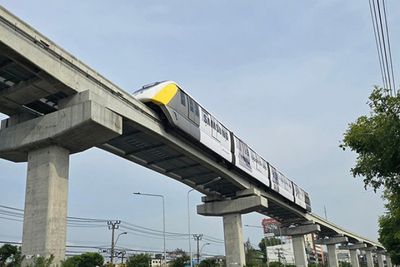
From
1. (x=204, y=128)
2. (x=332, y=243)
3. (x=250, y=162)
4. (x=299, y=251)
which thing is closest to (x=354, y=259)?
(x=332, y=243)

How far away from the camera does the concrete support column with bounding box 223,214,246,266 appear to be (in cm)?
4434

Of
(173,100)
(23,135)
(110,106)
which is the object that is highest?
(173,100)

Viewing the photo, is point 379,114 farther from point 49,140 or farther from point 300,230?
point 300,230

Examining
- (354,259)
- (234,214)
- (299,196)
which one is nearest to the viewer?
(234,214)

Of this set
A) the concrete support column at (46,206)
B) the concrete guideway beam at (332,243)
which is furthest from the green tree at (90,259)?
the concrete guideway beam at (332,243)

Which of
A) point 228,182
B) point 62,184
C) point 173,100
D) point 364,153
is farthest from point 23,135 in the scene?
point 228,182

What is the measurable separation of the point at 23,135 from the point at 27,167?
1621 mm

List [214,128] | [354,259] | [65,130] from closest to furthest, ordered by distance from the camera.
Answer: [65,130], [214,128], [354,259]

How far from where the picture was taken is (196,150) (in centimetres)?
3284

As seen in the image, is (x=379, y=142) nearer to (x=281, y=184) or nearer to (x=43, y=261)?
(x=43, y=261)

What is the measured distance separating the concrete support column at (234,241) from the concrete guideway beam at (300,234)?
78.7ft

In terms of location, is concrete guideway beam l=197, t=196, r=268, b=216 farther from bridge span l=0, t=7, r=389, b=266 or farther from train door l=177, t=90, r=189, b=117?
bridge span l=0, t=7, r=389, b=266

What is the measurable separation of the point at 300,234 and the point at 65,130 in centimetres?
5514

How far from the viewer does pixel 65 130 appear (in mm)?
20734
